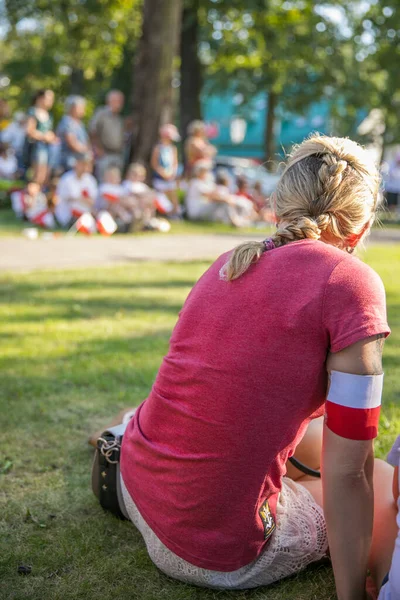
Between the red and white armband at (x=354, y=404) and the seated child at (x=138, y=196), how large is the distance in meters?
10.1

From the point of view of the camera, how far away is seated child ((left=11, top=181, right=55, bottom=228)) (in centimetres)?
1186

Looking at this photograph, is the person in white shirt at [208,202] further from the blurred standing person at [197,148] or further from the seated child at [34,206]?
the seated child at [34,206]

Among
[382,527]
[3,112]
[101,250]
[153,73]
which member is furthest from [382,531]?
[3,112]

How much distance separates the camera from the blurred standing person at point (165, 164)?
13.8 meters

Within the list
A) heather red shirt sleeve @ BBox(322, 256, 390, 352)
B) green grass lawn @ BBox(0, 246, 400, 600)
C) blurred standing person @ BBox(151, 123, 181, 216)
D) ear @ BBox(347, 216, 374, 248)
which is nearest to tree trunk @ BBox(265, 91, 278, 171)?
blurred standing person @ BBox(151, 123, 181, 216)

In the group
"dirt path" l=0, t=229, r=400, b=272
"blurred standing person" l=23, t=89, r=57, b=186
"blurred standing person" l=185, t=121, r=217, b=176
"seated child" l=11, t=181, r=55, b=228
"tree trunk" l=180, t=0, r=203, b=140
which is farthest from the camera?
"tree trunk" l=180, t=0, r=203, b=140

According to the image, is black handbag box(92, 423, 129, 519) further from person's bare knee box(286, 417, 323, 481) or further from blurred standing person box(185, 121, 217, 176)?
blurred standing person box(185, 121, 217, 176)

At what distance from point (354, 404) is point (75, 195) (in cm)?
1036

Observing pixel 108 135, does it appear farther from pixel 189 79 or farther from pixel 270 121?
pixel 270 121

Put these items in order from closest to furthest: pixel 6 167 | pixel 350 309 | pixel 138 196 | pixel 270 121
A: 1. pixel 350 309
2. pixel 138 196
3. pixel 6 167
4. pixel 270 121

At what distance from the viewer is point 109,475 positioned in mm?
2805

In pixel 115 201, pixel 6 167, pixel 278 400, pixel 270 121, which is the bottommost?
pixel 6 167

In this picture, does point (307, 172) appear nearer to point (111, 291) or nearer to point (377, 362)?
point (377, 362)

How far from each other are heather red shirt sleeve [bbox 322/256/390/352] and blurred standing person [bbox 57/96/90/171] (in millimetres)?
11227
